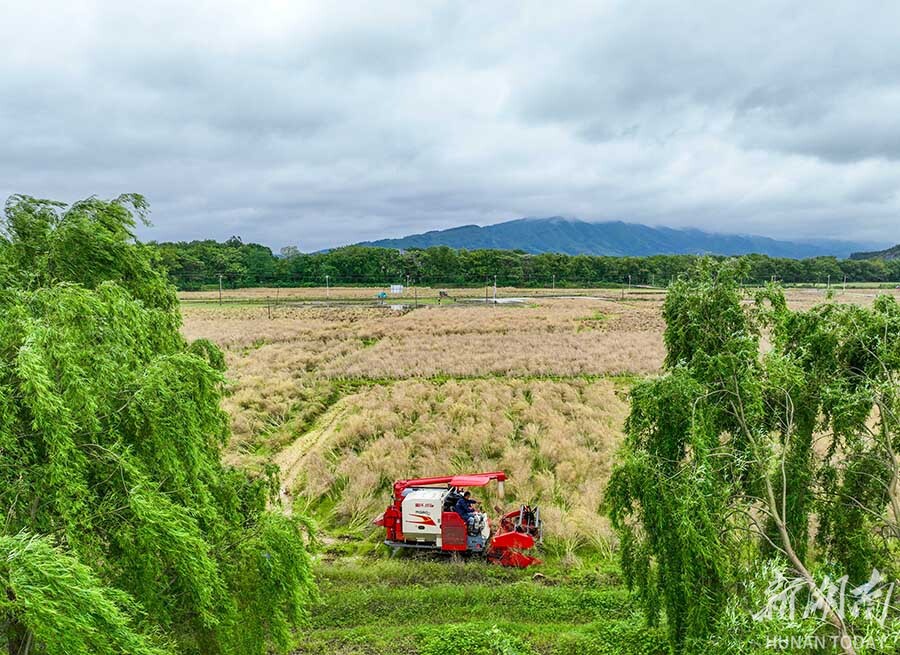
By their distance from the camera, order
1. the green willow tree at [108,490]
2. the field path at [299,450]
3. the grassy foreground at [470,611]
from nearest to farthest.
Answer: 1. the green willow tree at [108,490]
2. the grassy foreground at [470,611]
3. the field path at [299,450]

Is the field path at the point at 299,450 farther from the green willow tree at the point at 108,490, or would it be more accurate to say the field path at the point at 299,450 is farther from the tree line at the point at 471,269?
the tree line at the point at 471,269

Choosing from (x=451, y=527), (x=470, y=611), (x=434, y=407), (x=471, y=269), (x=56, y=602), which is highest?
(x=471, y=269)

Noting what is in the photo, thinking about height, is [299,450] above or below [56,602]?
below

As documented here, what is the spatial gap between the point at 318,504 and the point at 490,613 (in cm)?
750

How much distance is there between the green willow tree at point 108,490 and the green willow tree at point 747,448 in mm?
4789

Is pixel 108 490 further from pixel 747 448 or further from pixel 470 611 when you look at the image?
pixel 470 611

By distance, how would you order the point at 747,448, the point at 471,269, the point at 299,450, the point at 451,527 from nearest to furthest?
the point at 747,448 < the point at 451,527 < the point at 299,450 < the point at 471,269

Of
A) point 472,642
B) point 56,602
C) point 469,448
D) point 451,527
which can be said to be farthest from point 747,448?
point 469,448

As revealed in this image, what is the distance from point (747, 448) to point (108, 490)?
7.60 metres

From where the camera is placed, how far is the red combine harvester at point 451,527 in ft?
40.2

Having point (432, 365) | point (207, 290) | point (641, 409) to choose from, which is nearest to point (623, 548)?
point (641, 409)

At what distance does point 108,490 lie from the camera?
509 centimetres

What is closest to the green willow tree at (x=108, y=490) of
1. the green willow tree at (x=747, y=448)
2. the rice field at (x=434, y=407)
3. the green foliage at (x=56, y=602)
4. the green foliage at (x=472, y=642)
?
the green foliage at (x=56, y=602)

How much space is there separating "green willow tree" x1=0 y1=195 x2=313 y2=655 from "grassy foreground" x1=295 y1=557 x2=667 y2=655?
13.2 feet
